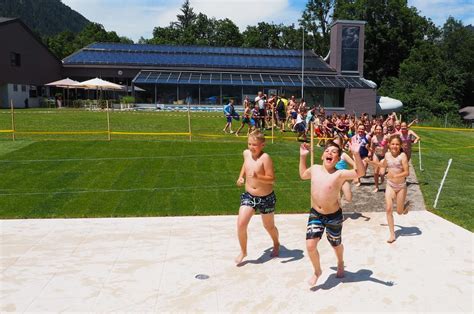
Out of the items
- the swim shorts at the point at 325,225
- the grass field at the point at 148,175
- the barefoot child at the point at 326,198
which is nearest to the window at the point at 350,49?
the grass field at the point at 148,175

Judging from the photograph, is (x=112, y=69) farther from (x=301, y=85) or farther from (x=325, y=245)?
(x=325, y=245)

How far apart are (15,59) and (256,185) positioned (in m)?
39.3

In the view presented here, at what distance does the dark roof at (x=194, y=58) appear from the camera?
42.8 metres

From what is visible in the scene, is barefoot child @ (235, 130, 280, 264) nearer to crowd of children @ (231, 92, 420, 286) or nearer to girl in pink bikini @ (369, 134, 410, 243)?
crowd of children @ (231, 92, 420, 286)

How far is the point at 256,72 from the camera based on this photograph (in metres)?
42.7

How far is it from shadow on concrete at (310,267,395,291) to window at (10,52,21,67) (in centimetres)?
3958

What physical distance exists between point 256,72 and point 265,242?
3614cm

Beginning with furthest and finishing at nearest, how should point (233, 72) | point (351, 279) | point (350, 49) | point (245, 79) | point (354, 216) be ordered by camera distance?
point (350, 49), point (233, 72), point (245, 79), point (354, 216), point (351, 279)

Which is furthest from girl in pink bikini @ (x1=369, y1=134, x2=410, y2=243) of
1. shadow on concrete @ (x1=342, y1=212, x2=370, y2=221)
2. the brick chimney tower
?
the brick chimney tower

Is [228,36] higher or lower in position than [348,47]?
higher

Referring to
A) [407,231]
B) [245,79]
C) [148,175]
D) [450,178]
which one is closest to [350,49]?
[245,79]

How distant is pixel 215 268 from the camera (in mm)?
6574

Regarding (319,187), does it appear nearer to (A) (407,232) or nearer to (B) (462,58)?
(A) (407,232)

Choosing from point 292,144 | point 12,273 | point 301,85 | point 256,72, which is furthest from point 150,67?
point 12,273
